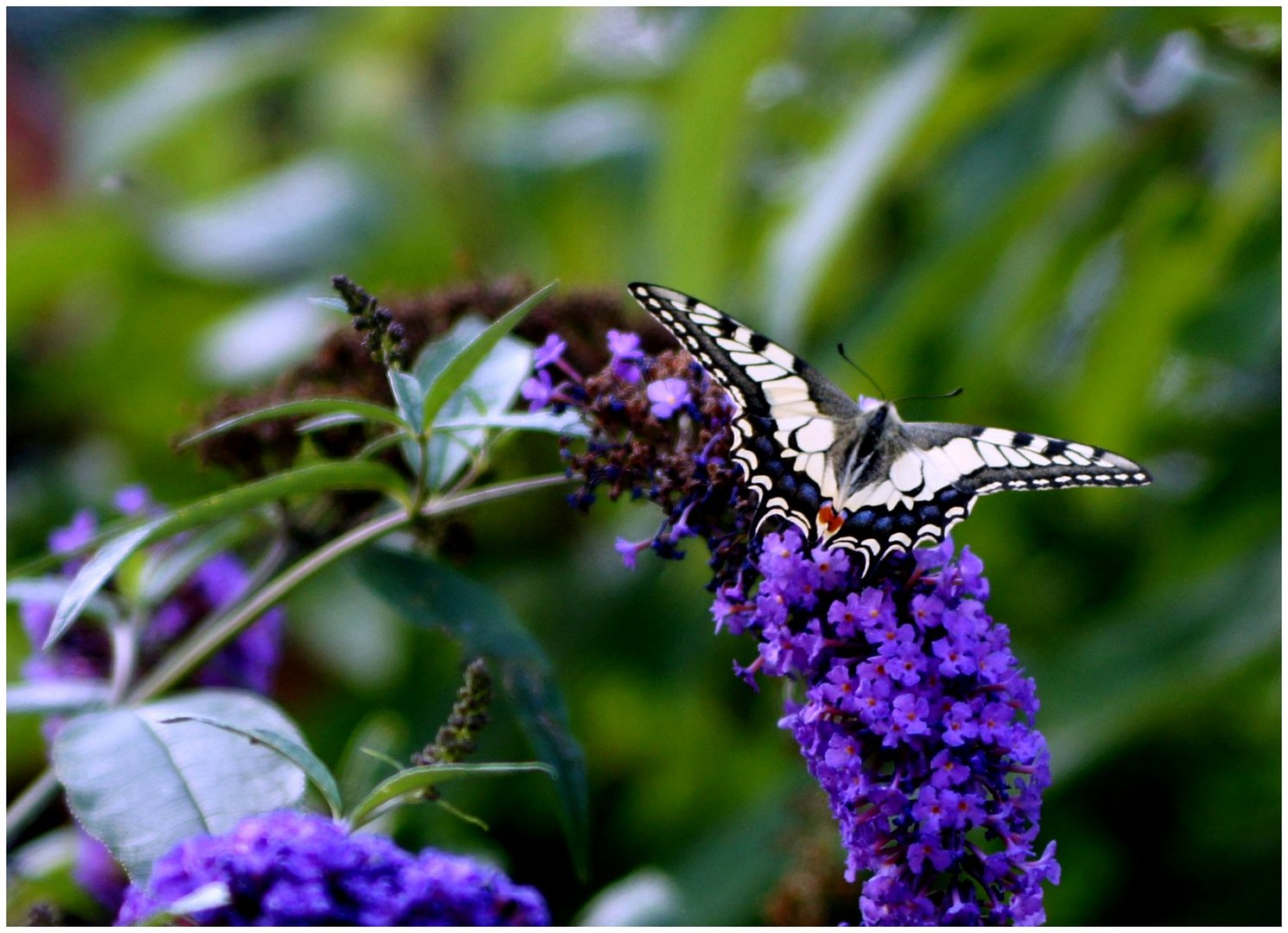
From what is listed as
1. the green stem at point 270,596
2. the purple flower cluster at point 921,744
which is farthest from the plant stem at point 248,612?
the purple flower cluster at point 921,744

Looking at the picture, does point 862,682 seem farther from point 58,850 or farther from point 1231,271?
point 1231,271

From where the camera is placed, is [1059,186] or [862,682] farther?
[1059,186]

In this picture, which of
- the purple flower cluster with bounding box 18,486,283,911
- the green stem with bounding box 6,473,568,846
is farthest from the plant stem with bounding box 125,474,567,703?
the purple flower cluster with bounding box 18,486,283,911

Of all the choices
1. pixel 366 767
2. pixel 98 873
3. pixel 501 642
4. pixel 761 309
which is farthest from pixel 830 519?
pixel 761 309

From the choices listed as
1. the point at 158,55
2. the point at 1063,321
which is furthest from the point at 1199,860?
the point at 158,55

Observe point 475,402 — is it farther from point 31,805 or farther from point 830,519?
point 31,805

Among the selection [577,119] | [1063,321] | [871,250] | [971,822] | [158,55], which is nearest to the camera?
[971,822]
